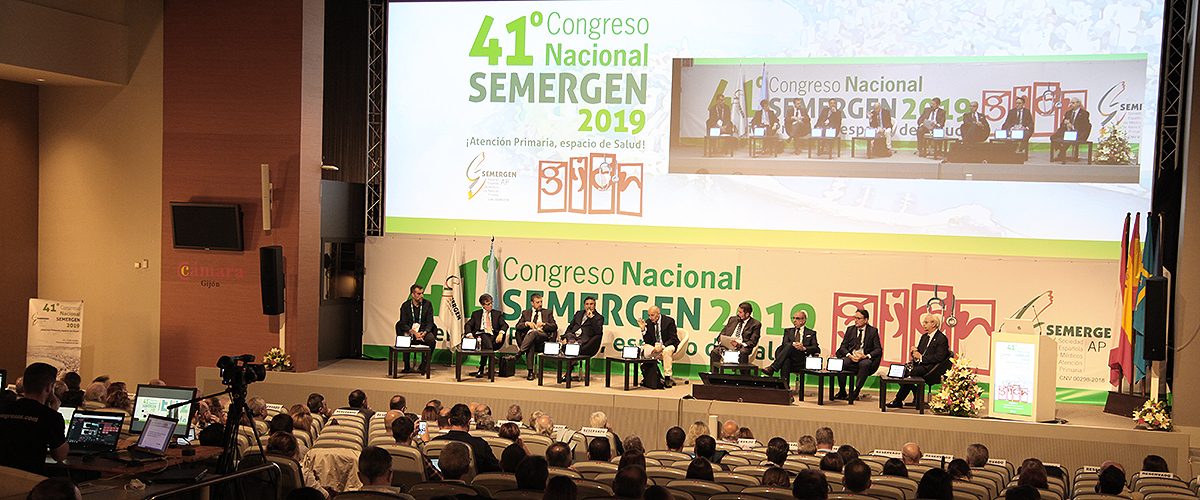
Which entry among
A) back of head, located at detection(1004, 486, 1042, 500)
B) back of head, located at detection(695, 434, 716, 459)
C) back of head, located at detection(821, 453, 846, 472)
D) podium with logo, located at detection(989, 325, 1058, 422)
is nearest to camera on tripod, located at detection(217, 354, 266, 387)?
back of head, located at detection(695, 434, 716, 459)

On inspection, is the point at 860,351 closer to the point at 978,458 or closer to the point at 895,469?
the point at 978,458

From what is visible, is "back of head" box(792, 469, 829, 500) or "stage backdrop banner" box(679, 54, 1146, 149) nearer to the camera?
"back of head" box(792, 469, 829, 500)

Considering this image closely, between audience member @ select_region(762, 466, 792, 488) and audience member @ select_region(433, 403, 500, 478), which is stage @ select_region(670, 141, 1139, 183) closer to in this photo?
audience member @ select_region(433, 403, 500, 478)

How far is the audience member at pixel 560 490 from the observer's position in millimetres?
3613

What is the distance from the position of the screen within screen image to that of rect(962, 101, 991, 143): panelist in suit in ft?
0.20

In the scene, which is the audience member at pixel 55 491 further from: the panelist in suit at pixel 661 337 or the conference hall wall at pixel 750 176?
the conference hall wall at pixel 750 176

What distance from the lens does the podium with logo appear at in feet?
28.4

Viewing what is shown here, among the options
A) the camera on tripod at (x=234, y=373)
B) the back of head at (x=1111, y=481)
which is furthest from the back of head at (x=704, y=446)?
the camera on tripod at (x=234, y=373)

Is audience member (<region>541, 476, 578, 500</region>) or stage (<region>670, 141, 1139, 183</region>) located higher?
stage (<region>670, 141, 1139, 183</region>)

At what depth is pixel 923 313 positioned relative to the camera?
10391mm

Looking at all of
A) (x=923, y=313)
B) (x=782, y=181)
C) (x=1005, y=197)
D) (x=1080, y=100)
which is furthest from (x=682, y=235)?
(x=1080, y=100)

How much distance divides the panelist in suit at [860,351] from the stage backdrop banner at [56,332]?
8.37 meters

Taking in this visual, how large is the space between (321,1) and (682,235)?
489cm

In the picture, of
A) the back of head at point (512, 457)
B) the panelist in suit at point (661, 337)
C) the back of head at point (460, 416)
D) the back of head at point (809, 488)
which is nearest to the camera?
the back of head at point (809, 488)
